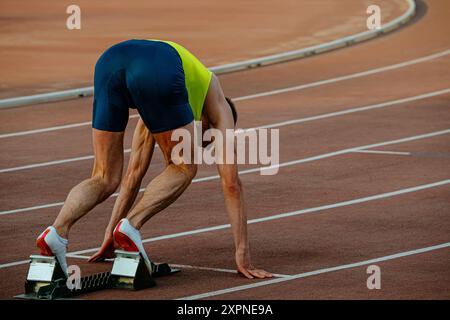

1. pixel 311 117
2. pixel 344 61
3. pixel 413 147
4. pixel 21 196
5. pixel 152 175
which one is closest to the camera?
pixel 21 196

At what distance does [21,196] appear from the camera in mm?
12727

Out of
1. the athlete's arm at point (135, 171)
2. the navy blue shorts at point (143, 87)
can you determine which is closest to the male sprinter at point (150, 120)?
the navy blue shorts at point (143, 87)

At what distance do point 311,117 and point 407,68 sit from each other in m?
4.88

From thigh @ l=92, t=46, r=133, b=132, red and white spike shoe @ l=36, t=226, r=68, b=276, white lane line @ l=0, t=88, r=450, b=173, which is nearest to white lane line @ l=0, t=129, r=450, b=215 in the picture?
white lane line @ l=0, t=88, r=450, b=173

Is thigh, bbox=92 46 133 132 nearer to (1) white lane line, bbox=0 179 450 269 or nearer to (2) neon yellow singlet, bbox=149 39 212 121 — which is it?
(2) neon yellow singlet, bbox=149 39 212 121

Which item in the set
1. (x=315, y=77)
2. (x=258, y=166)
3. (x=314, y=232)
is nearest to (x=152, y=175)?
(x=258, y=166)

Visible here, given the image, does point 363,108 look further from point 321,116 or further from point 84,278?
point 84,278

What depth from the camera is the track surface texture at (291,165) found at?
31.8ft

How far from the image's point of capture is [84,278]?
9078 mm

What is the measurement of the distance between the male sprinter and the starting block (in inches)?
3.0

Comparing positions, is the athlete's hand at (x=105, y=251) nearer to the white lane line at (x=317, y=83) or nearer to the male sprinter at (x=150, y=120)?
the male sprinter at (x=150, y=120)

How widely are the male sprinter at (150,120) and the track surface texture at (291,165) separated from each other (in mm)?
469

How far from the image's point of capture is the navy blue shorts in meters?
9.04
